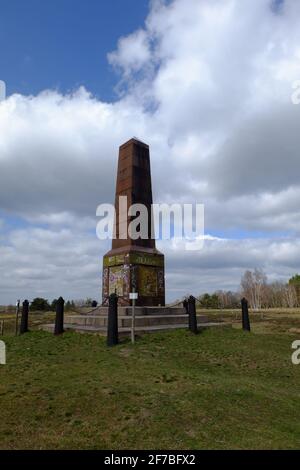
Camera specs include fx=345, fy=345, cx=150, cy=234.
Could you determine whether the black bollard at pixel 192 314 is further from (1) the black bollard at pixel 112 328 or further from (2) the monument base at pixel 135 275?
(1) the black bollard at pixel 112 328

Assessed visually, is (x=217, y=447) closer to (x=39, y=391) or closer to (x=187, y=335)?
(x=39, y=391)

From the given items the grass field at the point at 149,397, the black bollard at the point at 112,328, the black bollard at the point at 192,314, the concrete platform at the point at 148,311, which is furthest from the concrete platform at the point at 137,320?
the black bollard at the point at 112,328

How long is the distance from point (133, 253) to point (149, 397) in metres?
9.00

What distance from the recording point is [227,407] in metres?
5.83

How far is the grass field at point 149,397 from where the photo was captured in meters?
4.63

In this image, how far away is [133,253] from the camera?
48.6 ft

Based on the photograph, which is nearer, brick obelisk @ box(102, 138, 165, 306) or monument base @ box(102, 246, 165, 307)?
monument base @ box(102, 246, 165, 307)

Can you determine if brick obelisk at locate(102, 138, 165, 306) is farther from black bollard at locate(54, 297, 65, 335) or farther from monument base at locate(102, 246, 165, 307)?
black bollard at locate(54, 297, 65, 335)

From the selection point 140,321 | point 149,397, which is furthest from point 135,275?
point 149,397

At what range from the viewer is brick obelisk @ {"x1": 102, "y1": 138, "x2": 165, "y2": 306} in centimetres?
1475

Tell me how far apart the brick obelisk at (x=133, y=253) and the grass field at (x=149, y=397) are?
4.21 meters

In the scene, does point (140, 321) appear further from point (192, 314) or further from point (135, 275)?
point (135, 275)

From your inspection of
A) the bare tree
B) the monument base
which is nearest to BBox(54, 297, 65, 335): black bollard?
the monument base

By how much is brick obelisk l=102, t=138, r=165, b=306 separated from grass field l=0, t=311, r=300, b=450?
421cm
